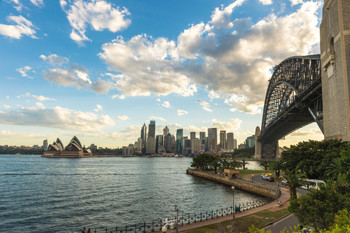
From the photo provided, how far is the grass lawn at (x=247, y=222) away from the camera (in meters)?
25.8

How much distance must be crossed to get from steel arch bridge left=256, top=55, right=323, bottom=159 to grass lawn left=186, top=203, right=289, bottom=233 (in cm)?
4179

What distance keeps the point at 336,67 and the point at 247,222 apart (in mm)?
37359

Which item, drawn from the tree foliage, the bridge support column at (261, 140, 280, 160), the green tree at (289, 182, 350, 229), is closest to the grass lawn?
the green tree at (289, 182, 350, 229)

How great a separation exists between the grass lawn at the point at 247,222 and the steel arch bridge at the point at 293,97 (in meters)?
41.8

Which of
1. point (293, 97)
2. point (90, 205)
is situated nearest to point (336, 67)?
point (293, 97)

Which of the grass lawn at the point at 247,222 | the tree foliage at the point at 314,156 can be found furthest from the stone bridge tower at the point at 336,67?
the grass lawn at the point at 247,222

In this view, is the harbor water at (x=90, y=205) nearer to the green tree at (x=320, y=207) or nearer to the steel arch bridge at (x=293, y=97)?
the green tree at (x=320, y=207)

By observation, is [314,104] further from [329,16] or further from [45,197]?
[45,197]

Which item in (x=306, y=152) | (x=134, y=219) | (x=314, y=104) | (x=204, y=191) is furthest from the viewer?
(x=314, y=104)

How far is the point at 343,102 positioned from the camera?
4334 centimetres

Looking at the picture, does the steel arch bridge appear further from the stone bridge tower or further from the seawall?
the seawall

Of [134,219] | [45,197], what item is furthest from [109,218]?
[45,197]

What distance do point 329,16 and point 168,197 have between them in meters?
57.1

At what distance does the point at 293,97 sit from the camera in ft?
308
